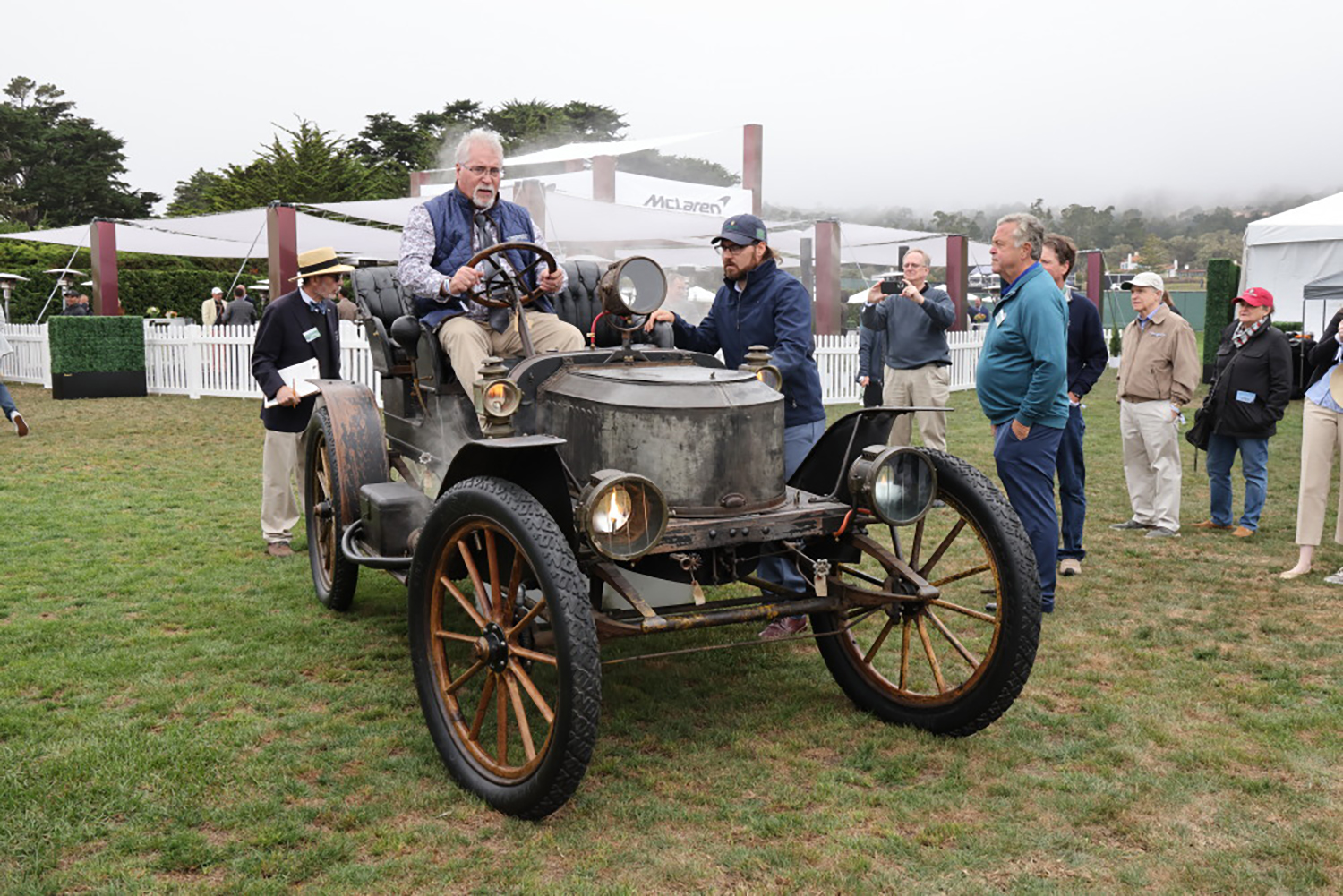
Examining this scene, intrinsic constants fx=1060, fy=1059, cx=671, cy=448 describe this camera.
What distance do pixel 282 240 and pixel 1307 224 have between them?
13.9 metres

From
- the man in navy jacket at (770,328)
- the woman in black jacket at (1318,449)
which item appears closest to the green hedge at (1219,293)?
the woman in black jacket at (1318,449)

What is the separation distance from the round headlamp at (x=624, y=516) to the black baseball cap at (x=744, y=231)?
6.21 ft

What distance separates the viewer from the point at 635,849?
2918mm

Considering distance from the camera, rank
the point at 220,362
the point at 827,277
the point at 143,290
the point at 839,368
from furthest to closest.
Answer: the point at 143,290, the point at 827,277, the point at 839,368, the point at 220,362

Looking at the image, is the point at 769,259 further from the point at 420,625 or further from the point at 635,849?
the point at 635,849

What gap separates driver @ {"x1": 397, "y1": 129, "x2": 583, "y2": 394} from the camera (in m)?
4.46

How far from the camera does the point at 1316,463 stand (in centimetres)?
596

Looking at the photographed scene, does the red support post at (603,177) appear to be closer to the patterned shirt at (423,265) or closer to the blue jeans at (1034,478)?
the patterned shirt at (423,265)

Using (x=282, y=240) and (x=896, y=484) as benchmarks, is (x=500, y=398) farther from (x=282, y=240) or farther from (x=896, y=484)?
(x=282, y=240)

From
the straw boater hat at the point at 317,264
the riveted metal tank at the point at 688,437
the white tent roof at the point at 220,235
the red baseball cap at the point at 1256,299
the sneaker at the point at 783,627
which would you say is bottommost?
the sneaker at the point at 783,627

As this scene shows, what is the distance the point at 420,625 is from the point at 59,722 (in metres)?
1.41

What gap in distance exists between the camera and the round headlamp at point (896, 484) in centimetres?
349

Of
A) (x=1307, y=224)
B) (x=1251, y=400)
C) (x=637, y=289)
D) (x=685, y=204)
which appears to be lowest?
(x=1251, y=400)

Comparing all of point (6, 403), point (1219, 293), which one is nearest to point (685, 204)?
point (1219, 293)
